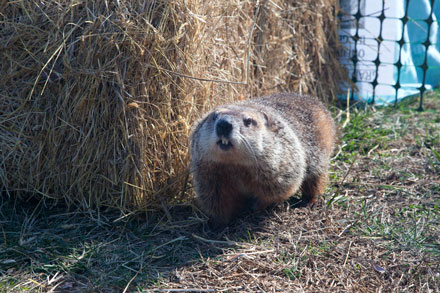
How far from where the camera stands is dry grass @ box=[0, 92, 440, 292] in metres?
3.34

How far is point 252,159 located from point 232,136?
0.28 meters

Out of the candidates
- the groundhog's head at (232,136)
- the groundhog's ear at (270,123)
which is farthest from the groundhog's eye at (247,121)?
the groundhog's ear at (270,123)

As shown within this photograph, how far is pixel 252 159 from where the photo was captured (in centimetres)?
372

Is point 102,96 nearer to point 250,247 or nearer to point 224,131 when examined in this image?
point 224,131

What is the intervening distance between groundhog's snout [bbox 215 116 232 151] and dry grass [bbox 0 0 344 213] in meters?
0.69

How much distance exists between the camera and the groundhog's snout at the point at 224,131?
3510 mm

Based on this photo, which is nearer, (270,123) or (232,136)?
(232,136)

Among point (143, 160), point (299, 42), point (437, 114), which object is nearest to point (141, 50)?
point (143, 160)

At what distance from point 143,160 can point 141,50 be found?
89cm

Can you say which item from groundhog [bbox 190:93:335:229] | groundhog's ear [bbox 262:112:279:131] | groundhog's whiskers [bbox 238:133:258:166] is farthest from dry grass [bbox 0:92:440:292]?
groundhog's ear [bbox 262:112:279:131]

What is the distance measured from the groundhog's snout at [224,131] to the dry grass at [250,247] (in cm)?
78

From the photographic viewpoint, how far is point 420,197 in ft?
14.7

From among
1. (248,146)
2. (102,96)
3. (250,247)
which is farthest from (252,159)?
(102,96)

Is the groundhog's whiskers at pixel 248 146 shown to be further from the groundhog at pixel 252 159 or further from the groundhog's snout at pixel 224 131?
the groundhog's snout at pixel 224 131
